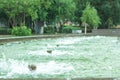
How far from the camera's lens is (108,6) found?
74.2 meters

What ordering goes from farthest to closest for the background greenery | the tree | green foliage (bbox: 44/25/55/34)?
the tree → green foliage (bbox: 44/25/55/34) → the background greenery

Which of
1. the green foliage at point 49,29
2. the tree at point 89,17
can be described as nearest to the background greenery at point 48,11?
the green foliage at point 49,29

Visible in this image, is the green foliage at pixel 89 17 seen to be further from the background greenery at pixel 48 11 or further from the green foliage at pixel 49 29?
the green foliage at pixel 49 29

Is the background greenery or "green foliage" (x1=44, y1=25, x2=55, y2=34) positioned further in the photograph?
"green foliage" (x1=44, y1=25, x2=55, y2=34)

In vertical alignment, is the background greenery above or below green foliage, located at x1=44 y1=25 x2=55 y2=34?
above

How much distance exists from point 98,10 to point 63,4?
1597 centimetres

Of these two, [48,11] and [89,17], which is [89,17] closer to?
[89,17]

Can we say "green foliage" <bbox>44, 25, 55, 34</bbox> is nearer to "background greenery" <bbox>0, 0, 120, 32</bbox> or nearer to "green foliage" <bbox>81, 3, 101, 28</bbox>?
"background greenery" <bbox>0, 0, 120, 32</bbox>

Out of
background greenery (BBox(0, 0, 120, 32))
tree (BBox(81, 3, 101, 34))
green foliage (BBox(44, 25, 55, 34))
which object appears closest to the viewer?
background greenery (BBox(0, 0, 120, 32))

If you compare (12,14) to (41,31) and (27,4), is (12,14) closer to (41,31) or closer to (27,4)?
(27,4)

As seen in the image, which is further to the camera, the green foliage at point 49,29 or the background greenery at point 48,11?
the green foliage at point 49,29

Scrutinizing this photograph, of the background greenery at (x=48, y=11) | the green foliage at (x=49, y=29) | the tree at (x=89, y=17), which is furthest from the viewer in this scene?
the tree at (x=89, y=17)

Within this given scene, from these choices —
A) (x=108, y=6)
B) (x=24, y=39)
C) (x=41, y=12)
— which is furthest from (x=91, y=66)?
(x=108, y=6)

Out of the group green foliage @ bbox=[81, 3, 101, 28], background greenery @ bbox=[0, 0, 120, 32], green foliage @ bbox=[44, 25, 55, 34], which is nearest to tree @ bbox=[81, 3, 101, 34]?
green foliage @ bbox=[81, 3, 101, 28]
